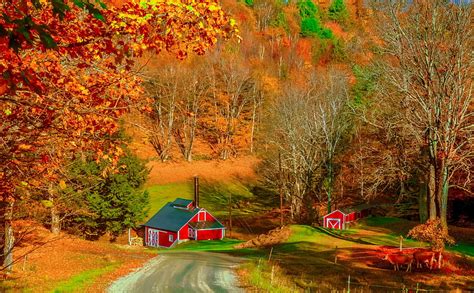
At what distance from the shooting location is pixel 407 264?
1022 inches

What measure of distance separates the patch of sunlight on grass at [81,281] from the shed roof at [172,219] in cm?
2874

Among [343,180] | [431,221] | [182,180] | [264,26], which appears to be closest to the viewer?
[431,221]

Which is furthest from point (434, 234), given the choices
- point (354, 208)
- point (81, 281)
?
point (354, 208)

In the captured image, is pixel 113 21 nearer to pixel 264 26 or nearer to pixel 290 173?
pixel 290 173

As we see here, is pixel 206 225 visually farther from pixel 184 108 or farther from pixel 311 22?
pixel 311 22

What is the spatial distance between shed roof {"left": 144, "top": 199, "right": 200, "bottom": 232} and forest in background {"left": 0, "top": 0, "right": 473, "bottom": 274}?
7906 mm

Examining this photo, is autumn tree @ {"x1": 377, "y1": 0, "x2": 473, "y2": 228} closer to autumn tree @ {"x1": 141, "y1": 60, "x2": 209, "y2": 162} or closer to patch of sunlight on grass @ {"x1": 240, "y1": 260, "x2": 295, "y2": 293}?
patch of sunlight on grass @ {"x1": 240, "y1": 260, "x2": 295, "y2": 293}

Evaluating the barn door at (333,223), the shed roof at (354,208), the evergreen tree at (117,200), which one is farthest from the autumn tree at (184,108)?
the barn door at (333,223)

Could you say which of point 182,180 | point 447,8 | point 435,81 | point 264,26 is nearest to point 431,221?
point 435,81

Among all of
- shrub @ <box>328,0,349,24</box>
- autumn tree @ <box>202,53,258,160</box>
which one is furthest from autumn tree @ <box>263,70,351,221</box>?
shrub @ <box>328,0,349,24</box>

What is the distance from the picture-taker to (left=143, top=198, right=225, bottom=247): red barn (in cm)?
5550

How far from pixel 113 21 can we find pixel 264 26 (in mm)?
133304

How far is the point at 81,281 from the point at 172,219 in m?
34.5

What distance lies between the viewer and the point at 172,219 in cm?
5688
